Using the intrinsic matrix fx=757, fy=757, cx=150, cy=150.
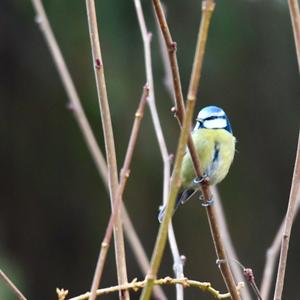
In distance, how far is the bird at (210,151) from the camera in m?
2.04

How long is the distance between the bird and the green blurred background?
1761mm

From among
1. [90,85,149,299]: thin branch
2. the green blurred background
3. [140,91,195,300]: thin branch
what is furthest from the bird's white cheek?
the green blurred background

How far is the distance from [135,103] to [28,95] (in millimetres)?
644

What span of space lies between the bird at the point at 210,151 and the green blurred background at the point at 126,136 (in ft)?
5.78

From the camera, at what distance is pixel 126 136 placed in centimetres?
434

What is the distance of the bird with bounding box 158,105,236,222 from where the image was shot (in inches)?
80.1

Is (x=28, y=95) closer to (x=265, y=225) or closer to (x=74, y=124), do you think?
(x=74, y=124)

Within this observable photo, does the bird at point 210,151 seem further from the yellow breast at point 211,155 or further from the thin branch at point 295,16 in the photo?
the thin branch at point 295,16

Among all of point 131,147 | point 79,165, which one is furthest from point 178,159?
point 79,165

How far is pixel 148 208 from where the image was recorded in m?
4.74

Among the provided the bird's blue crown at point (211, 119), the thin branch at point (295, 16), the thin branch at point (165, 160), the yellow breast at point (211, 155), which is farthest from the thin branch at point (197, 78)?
the bird's blue crown at point (211, 119)

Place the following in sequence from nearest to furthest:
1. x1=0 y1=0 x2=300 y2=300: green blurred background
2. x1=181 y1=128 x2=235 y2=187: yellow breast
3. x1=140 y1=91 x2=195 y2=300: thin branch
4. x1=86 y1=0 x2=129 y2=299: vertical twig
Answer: x1=140 y1=91 x2=195 y2=300: thin branch, x1=86 y1=0 x2=129 y2=299: vertical twig, x1=181 y1=128 x2=235 y2=187: yellow breast, x1=0 y1=0 x2=300 y2=300: green blurred background

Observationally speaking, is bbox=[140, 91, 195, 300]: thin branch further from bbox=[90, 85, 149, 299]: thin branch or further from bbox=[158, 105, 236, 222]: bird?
bbox=[158, 105, 236, 222]: bird

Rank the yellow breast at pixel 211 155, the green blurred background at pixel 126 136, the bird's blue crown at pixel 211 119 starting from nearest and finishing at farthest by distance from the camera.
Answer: the yellow breast at pixel 211 155
the bird's blue crown at pixel 211 119
the green blurred background at pixel 126 136
